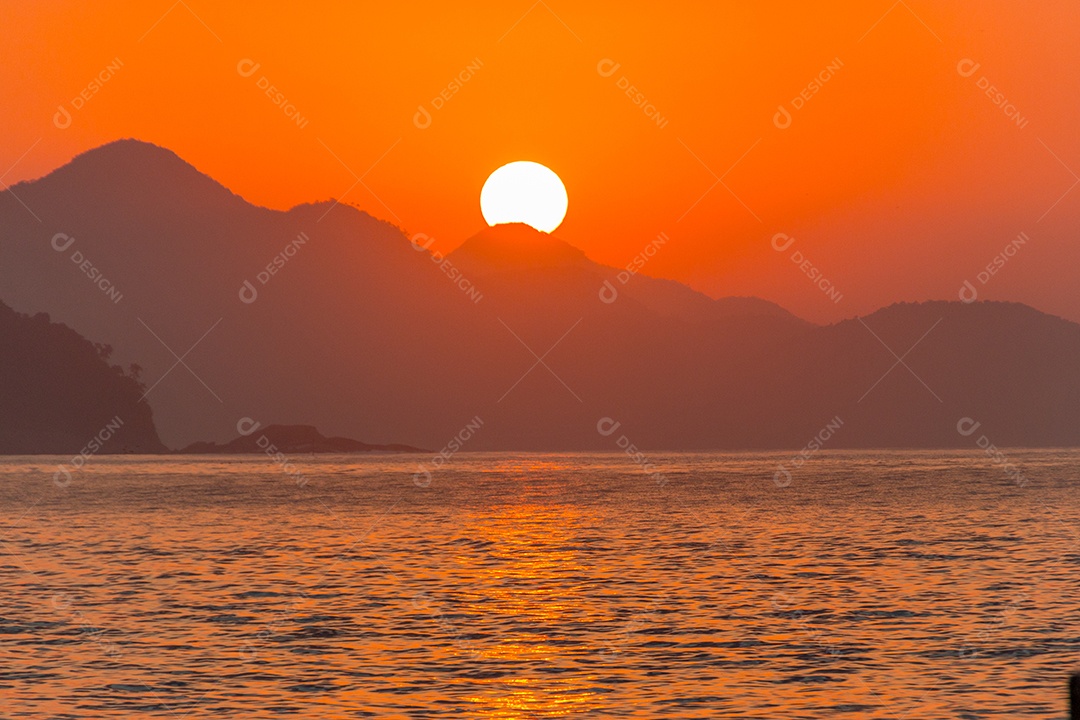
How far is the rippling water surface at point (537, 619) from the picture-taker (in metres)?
26.2

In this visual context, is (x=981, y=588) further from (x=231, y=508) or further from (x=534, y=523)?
(x=231, y=508)

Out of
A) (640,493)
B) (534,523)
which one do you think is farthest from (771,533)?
(640,493)

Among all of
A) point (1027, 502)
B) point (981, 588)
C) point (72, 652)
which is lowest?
point (72, 652)

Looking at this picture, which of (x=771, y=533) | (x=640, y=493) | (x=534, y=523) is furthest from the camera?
(x=640, y=493)

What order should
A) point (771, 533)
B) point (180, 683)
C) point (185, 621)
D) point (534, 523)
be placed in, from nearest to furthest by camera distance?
1. point (180, 683)
2. point (185, 621)
3. point (771, 533)
4. point (534, 523)

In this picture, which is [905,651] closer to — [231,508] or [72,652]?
[72,652]

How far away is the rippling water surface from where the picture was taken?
85.8 feet

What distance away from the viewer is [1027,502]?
11588 cm

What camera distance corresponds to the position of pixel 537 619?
Result: 1485 inches

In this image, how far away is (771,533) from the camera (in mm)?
75062

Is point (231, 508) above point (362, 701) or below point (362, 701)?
above

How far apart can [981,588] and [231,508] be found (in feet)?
240

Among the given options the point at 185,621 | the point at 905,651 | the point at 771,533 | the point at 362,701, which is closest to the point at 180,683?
the point at 362,701

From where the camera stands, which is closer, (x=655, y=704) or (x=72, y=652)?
(x=655, y=704)
